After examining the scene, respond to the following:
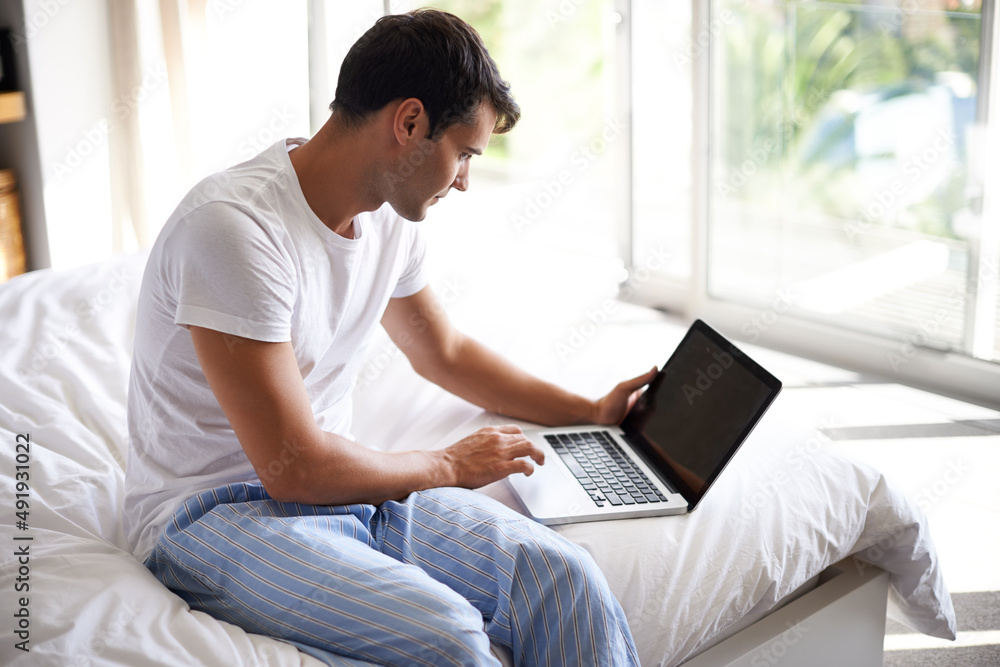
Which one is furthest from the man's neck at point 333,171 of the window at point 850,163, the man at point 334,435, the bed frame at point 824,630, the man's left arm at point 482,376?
the window at point 850,163

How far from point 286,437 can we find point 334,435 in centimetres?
8

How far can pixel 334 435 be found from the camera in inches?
46.3

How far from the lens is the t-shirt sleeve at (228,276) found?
3.58ft

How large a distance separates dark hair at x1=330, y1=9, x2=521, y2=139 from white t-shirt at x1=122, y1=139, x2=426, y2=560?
14 centimetres

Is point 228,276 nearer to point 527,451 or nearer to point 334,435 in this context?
point 334,435

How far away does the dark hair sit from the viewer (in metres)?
1.21

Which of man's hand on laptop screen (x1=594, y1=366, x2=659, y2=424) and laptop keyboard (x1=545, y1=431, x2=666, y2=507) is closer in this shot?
laptop keyboard (x1=545, y1=431, x2=666, y2=507)

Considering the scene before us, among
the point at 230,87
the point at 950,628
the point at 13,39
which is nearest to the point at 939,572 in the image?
the point at 950,628

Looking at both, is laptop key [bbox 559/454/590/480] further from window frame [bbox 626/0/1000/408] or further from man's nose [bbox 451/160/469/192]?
window frame [bbox 626/0/1000/408]

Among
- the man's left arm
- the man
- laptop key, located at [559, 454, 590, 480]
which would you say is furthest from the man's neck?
laptop key, located at [559, 454, 590, 480]

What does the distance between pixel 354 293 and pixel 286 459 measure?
0.30m

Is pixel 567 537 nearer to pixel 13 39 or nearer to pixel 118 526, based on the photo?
pixel 118 526

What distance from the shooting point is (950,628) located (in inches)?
56.0

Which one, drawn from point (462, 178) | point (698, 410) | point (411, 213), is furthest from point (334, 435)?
point (698, 410)
